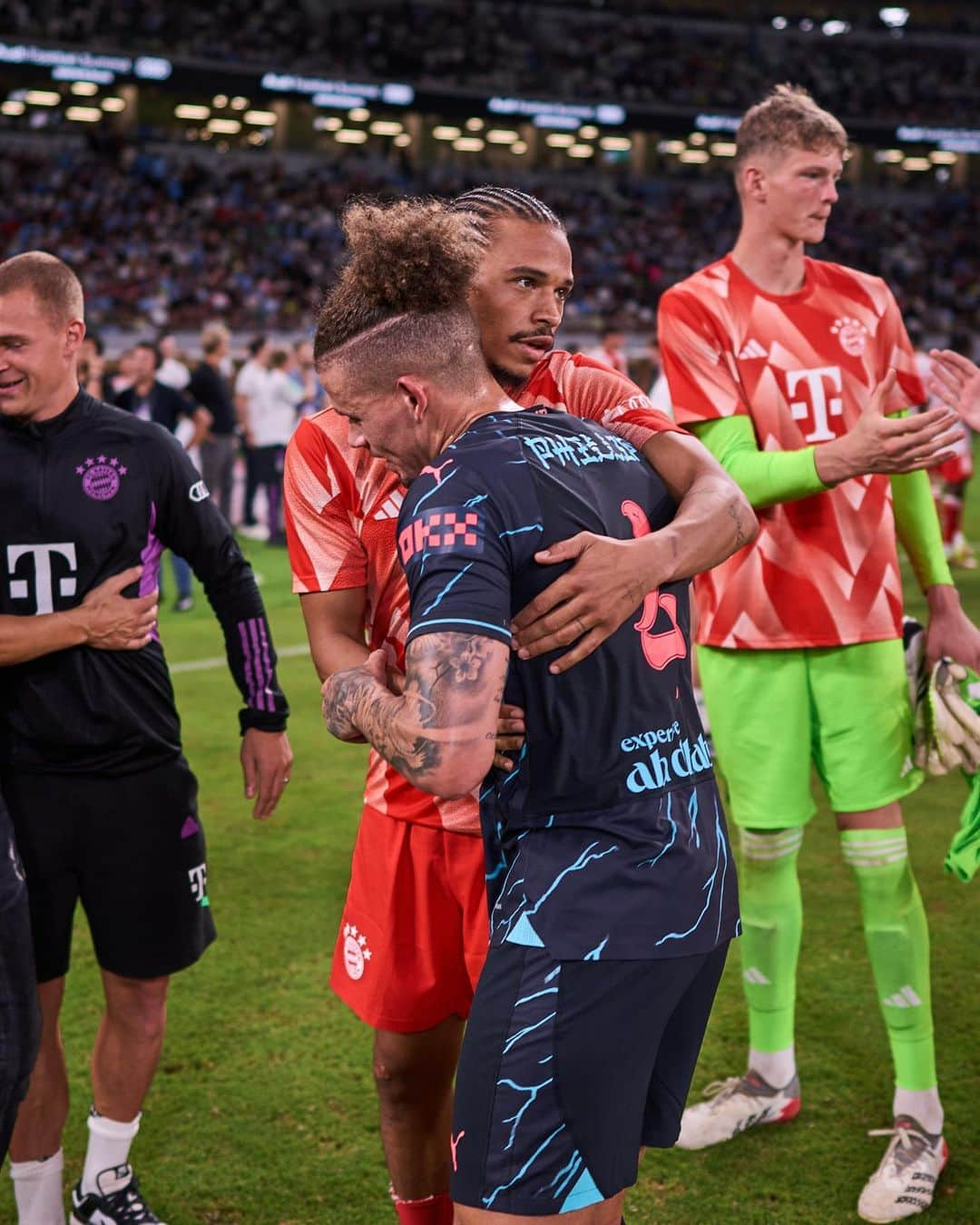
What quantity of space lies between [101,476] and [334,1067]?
190 cm

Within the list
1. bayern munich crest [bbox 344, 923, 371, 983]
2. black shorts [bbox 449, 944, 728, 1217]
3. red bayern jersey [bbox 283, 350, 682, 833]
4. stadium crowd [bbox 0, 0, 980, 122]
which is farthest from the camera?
stadium crowd [bbox 0, 0, 980, 122]

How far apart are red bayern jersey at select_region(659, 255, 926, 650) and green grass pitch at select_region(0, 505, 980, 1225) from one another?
133 cm

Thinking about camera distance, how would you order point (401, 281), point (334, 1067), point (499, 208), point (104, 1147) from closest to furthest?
point (401, 281) → point (499, 208) → point (104, 1147) → point (334, 1067)

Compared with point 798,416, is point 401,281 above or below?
above

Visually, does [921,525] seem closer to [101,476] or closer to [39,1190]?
[101,476]

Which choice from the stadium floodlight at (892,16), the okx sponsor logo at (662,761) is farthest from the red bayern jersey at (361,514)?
the stadium floodlight at (892,16)

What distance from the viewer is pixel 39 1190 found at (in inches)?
116

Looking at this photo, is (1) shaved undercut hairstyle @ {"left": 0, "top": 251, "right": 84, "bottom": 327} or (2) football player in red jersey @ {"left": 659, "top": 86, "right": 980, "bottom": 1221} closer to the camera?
(1) shaved undercut hairstyle @ {"left": 0, "top": 251, "right": 84, "bottom": 327}

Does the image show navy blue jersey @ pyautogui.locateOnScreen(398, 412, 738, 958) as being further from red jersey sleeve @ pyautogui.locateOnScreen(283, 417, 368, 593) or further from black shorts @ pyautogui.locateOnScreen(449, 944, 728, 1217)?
red jersey sleeve @ pyautogui.locateOnScreen(283, 417, 368, 593)

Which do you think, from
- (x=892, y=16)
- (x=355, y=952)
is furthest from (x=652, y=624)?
(x=892, y=16)

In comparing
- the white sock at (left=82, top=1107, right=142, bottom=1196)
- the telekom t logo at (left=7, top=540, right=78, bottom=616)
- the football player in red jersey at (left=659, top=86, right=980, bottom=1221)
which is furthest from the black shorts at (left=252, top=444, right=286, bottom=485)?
the white sock at (left=82, top=1107, right=142, bottom=1196)

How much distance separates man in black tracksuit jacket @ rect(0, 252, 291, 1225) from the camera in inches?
116

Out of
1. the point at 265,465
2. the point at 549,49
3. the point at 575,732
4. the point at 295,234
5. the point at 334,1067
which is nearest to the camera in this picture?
the point at 575,732

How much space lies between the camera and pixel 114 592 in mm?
2938
